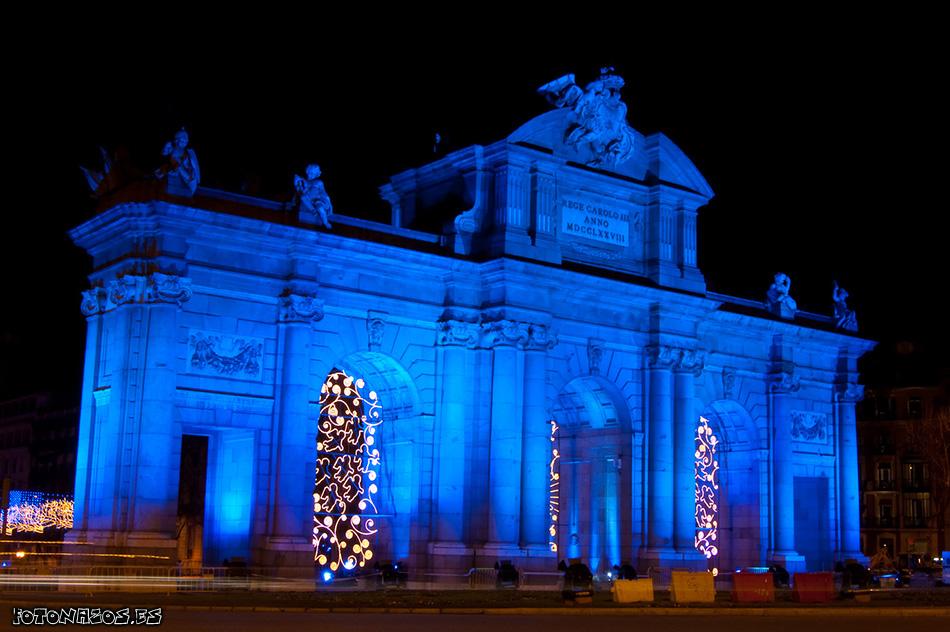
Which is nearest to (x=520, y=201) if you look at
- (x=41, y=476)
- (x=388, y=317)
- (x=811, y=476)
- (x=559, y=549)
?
(x=388, y=317)

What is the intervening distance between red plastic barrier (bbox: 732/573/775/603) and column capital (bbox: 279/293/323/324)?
54.2 ft

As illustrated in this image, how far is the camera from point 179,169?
43.0 metres

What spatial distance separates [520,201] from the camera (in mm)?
50031

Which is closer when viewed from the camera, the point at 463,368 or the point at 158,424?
the point at 158,424

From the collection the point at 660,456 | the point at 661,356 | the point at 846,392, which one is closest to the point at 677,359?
the point at 661,356

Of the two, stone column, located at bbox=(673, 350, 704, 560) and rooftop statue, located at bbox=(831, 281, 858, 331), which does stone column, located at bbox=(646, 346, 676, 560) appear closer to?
stone column, located at bbox=(673, 350, 704, 560)

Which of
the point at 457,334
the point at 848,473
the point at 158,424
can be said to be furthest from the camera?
the point at 848,473

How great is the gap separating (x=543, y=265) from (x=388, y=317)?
19.9ft

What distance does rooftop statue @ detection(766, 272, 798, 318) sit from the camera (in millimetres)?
60375

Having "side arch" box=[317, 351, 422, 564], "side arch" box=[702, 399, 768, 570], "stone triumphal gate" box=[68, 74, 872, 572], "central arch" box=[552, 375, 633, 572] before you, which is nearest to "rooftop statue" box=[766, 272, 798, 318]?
"stone triumphal gate" box=[68, 74, 872, 572]

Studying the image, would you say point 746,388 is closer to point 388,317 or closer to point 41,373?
point 388,317

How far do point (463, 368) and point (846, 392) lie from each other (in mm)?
22845

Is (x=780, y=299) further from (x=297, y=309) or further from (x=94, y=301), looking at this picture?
(x=94, y=301)

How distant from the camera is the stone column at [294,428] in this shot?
144ft
